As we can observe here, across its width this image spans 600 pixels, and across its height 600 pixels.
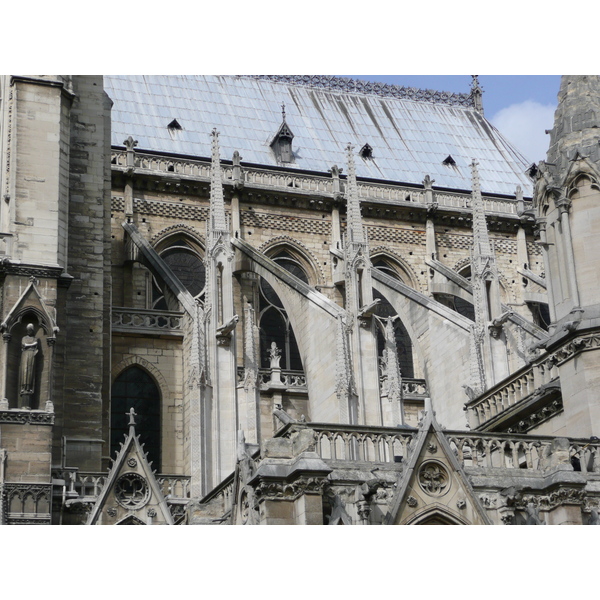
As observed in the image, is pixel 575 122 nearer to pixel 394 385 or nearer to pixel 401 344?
pixel 394 385

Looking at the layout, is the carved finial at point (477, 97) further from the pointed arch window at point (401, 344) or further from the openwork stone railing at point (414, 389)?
the openwork stone railing at point (414, 389)

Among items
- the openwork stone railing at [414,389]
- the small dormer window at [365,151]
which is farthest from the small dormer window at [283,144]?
the openwork stone railing at [414,389]

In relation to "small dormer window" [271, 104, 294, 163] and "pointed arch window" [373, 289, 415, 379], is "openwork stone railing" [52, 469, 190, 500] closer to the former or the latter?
"pointed arch window" [373, 289, 415, 379]

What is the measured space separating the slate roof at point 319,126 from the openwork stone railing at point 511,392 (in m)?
17.7

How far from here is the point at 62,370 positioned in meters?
19.2

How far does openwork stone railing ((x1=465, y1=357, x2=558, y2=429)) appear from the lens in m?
14.7

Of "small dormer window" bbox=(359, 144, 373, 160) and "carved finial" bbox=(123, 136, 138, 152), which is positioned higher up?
"small dormer window" bbox=(359, 144, 373, 160)

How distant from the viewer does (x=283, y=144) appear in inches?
1339

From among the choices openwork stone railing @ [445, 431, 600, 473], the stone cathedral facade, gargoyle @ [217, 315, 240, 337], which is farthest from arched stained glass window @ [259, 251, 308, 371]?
openwork stone railing @ [445, 431, 600, 473]

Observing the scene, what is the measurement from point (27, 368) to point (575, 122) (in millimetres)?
8702

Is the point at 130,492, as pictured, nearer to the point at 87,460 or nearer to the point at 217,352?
the point at 87,460

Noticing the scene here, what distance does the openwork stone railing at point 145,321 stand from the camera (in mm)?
24719

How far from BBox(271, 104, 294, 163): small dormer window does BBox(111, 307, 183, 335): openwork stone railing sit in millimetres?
9963

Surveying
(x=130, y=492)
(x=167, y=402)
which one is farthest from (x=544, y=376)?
(x=167, y=402)
